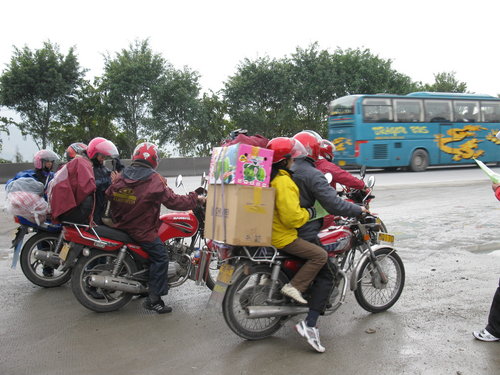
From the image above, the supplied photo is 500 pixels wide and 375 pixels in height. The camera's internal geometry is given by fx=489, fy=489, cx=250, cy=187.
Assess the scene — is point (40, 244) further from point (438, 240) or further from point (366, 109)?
point (366, 109)

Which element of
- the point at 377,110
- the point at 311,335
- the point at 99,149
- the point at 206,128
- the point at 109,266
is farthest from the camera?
the point at 206,128

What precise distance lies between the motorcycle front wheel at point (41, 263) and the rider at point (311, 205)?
9.92 feet

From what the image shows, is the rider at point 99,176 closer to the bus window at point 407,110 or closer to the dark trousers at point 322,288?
the dark trousers at point 322,288

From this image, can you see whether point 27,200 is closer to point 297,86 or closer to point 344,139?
point 344,139

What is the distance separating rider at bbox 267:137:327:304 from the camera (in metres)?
3.83

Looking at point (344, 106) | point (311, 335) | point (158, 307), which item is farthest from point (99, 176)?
point (344, 106)

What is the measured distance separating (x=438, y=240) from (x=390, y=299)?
3.32m

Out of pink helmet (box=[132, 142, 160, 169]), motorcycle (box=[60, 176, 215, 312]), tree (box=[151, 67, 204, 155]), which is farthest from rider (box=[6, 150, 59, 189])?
tree (box=[151, 67, 204, 155])

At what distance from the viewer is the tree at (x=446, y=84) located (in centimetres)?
4806

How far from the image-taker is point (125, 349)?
3.88 m

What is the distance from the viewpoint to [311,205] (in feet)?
13.3

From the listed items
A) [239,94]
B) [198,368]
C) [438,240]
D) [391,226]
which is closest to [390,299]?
[198,368]

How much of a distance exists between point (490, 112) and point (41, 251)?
22.5m

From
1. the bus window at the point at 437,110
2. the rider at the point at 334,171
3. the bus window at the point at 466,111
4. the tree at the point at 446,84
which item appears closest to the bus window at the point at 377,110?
the bus window at the point at 437,110
